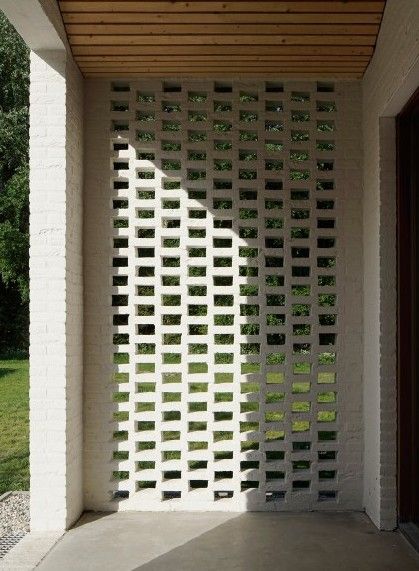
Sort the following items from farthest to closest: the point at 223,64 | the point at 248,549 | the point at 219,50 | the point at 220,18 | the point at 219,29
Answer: the point at 223,64, the point at 219,50, the point at 219,29, the point at 220,18, the point at 248,549

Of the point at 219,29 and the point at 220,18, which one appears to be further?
the point at 219,29

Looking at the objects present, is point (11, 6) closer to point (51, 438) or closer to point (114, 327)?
point (114, 327)

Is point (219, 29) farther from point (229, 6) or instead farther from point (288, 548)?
point (288, 548)

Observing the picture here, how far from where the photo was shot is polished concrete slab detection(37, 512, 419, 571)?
378cm

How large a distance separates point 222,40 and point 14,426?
634cm

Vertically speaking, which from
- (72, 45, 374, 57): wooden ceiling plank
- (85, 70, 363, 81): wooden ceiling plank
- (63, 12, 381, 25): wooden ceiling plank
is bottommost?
(85, 70, 363, 81): wooden ceiling plank

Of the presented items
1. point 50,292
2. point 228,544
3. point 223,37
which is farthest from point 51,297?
point 223,37

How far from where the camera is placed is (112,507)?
4828mm

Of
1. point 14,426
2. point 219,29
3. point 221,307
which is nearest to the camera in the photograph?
point 219,29

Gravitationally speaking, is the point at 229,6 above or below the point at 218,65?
above

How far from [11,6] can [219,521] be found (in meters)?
3.31

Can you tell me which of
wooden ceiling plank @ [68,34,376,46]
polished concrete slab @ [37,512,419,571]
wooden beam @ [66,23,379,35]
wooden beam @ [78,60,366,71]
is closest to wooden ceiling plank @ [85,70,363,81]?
wooden beam @ [78,60,366,71]

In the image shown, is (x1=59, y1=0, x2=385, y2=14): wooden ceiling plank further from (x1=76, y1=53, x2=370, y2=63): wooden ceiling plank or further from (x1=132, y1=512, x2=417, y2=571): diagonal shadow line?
(x1=132, y1=512, x2=417, y2=571): diagonal shadow line

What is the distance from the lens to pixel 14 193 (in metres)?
16.5
